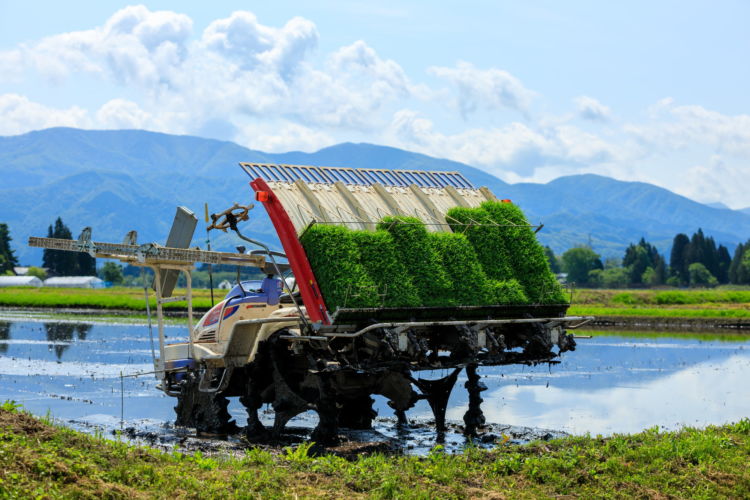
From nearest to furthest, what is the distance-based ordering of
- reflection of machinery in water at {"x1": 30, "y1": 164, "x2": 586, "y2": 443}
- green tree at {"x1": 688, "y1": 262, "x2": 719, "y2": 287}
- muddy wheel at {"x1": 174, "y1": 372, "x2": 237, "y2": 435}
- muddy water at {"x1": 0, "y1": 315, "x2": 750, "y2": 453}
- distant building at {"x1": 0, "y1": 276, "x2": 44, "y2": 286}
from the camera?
reflection of machinery in water at {"x1": 30, "y1": 164, "x2": 586, "y2": 443}
muddy wheel at {"x1": 174, "y1": 372, "x2": 237, "y2": 435}
muddy water at {"x1": 0, "y1": 315, "x2": 750, "y2": 453}
distant building at {"x1": 0, "y1": 276, "x2": 44, "y2": 286}
green tree at {"x1": 688, "y1": 262, "x2": 719, "y2": 287}

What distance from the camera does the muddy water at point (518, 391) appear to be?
65.8 ft

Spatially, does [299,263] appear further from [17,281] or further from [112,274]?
[112,274]

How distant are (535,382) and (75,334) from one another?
2749cm

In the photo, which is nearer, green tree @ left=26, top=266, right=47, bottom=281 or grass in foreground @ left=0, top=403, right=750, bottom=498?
grass in foreground @ left=0, top=403, right=750, bottom=498

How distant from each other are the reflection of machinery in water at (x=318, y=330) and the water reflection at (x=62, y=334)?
59.4 ft

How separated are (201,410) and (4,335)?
3124cm

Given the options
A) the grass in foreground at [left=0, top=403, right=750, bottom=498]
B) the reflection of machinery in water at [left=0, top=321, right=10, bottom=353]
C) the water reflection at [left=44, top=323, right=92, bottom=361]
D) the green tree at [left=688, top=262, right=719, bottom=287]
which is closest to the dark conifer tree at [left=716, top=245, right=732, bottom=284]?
the green tree at [left=688, top=262, right=719, bottom=287]

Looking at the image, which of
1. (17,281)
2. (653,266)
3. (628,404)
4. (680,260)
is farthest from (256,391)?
(653,266)

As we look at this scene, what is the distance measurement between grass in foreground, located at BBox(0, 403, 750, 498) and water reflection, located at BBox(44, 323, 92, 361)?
79.5 ft

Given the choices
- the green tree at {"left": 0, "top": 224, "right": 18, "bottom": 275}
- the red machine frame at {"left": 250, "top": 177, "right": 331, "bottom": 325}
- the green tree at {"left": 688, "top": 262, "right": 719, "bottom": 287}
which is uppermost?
the green tree at {"left": 0, "top": 224, "right": 18, "bottom": 275}

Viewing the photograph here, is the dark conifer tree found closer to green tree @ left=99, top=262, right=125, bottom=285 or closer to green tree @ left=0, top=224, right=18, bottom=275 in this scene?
green tree @ left=99, top=262, right=125, bottom=285

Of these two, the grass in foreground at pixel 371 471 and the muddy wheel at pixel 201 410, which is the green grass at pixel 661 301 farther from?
the grass in foreground at pixel 371 471

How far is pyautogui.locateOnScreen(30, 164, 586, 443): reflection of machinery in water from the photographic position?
16.0 meters

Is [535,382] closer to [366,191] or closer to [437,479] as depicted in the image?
[366,191]
